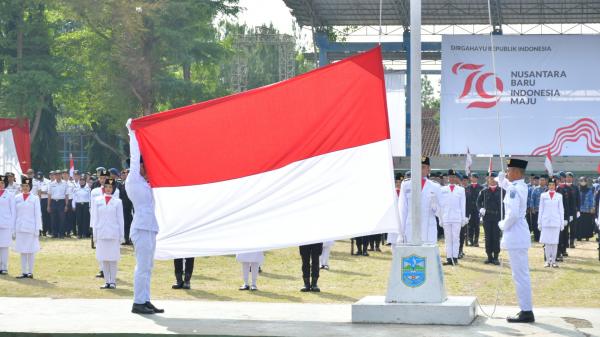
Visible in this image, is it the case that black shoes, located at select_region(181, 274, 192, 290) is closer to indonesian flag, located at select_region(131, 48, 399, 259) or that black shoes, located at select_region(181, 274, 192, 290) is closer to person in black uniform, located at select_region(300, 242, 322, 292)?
person in black uniform, located at select_region(300, 242, 322, 292)

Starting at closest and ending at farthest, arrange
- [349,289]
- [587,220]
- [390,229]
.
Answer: [390,229], [349,289], [587,220]

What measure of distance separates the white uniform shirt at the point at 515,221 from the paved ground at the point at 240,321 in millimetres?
833

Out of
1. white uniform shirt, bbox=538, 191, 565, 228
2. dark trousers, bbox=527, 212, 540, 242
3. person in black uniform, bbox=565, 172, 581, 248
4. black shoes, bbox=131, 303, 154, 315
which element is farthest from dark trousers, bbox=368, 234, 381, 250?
black shoes, bbox=131, 303, 154, 315

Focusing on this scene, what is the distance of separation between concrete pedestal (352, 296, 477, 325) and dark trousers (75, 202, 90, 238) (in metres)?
20.5

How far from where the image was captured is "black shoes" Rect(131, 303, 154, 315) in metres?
12.3

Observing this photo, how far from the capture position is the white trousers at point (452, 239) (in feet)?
74.5

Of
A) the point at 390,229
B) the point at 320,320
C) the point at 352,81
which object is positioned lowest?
the point at 320,320

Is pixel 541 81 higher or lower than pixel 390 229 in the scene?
higher

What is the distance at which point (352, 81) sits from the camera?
11773 millimetres

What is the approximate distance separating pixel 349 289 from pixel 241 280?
2277 millimetres

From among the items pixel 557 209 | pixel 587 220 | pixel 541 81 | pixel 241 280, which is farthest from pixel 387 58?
pixel 241 280

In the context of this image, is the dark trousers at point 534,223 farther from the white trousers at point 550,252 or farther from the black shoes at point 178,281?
the black shoes at point 178,281

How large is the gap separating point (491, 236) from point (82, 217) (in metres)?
12.7

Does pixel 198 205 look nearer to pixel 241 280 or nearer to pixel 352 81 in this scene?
pixel 352 81
